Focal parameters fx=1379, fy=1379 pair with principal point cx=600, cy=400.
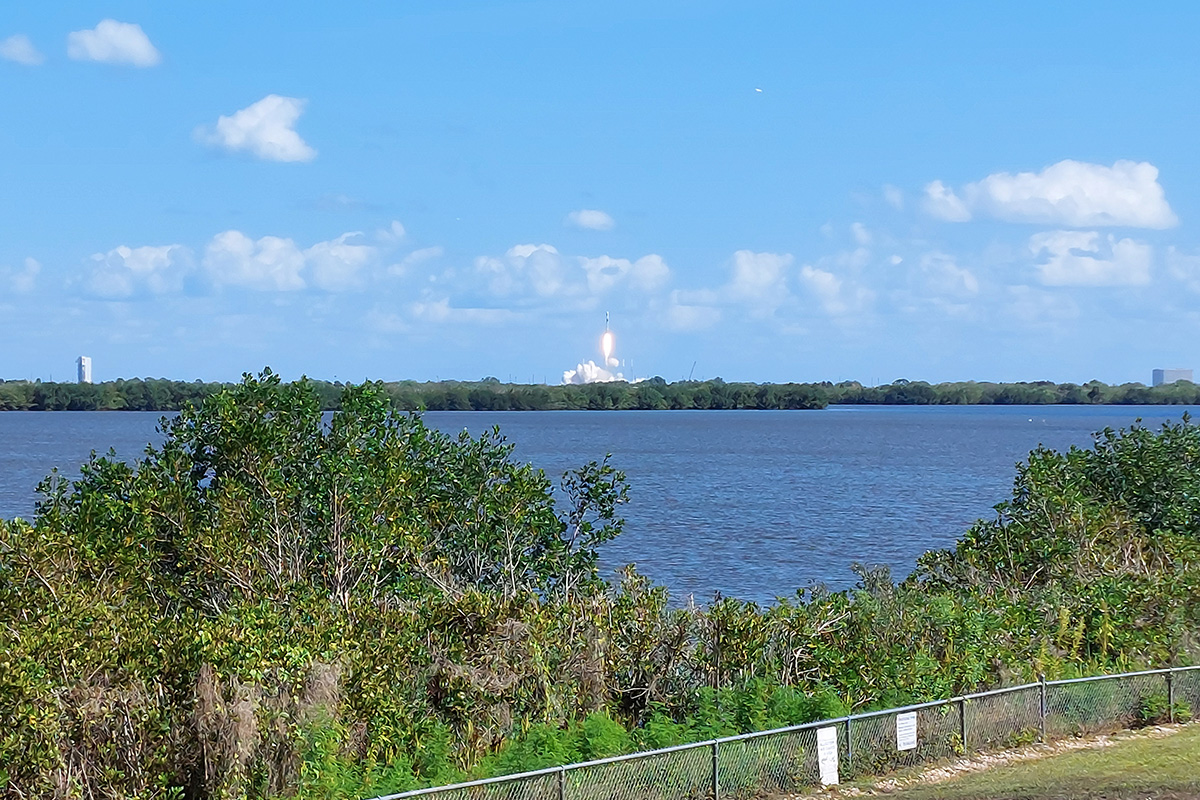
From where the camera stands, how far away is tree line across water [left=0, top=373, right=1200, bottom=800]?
18.3 metres

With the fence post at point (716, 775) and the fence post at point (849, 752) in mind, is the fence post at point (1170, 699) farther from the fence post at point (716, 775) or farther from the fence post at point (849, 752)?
the fence post at point (716, 775)

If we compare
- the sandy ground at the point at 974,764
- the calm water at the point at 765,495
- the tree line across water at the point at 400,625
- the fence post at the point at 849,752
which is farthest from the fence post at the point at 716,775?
the calm water at the point at 765,495

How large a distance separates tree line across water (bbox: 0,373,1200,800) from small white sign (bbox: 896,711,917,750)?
126 cm

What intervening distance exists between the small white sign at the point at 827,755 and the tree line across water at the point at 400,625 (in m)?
1.50

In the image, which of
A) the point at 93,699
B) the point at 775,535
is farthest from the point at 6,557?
the point at 775,535

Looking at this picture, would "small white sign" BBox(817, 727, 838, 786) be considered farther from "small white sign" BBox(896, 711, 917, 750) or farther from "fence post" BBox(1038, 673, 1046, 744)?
"fence post" BBox(1038, 673, 1046, 744)

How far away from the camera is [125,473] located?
26.1m

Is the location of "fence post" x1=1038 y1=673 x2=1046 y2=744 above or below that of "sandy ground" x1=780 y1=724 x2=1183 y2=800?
above

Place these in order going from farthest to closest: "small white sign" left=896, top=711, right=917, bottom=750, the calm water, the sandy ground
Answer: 1. the calm water
2. "small white sign" left=896, top=711, right=917, bottom=750
3. the sandy ground

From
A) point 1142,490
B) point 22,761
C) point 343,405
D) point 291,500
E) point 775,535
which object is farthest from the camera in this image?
point 775,535

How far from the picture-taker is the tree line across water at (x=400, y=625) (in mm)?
18266

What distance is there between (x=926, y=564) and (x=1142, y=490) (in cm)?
779

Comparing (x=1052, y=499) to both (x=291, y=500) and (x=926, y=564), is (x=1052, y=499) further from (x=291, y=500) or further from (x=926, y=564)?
(x=291, y=500)

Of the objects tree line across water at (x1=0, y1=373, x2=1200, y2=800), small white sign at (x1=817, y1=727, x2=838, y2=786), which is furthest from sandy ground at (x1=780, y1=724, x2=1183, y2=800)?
tree line across water at (x1=0, y1=373, x2=1200, y2=800)
